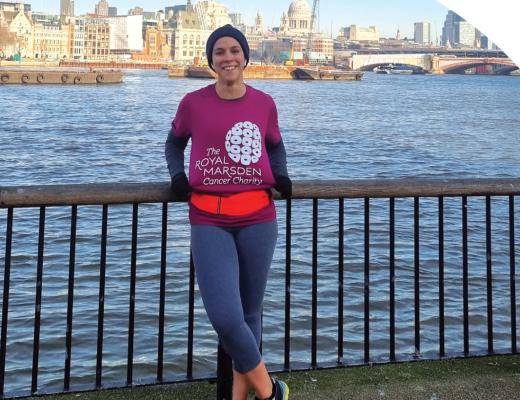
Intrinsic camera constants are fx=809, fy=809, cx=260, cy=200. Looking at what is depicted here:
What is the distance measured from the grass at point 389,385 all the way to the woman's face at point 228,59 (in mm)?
1446

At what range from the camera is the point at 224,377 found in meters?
3.53

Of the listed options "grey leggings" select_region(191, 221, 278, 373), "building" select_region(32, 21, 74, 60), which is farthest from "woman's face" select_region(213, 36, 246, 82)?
"building" select_region(32, 21, 74, 60)

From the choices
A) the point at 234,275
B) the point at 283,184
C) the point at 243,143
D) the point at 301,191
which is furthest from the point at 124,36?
the point at 234,275

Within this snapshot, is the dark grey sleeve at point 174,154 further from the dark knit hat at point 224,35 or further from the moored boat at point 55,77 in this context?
the moored boat at point 55,77

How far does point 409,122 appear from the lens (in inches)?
1743

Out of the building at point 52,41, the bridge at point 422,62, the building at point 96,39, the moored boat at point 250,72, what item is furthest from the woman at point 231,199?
the building at point 96,39

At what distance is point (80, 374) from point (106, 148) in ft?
72.4

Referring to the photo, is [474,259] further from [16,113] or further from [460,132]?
[16,113]

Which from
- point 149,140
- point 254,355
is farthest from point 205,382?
point 149,140

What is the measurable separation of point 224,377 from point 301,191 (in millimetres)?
883

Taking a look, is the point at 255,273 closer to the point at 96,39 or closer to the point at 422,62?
the point at 96,39

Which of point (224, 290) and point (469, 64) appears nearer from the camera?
point (224, 290)

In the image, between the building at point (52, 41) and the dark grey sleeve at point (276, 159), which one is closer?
the dark grey sleeve at point (276, 159)

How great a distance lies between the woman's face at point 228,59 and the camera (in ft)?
9.87
